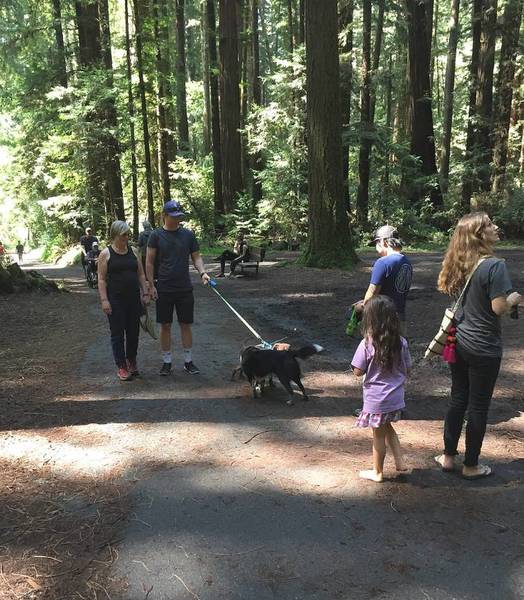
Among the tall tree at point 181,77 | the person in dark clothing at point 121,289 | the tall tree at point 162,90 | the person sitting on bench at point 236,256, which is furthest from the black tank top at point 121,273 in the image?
the tall tree at point 181,77

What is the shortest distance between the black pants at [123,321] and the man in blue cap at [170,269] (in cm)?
26

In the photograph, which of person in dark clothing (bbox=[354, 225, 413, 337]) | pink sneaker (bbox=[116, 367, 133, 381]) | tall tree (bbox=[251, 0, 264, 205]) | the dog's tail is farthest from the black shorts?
tall tree (bbox=[251, 0, 264, 205])

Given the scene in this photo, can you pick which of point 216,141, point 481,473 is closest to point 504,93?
point 216,141

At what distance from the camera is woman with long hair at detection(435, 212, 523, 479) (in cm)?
360

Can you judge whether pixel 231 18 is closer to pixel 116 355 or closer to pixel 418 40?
pixel 418 40

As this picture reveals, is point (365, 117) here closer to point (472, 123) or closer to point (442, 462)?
point (472, 123)

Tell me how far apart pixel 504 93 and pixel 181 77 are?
15323mm

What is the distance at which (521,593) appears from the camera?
2670 millimetres

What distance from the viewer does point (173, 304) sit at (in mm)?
6238

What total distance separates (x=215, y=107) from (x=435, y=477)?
2551cm

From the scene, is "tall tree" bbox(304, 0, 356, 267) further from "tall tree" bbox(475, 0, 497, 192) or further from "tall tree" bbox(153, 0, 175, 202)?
"tall tree" bbox(475, 0, 497, 192)

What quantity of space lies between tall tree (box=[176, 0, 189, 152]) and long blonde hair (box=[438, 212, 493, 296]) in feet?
81.8

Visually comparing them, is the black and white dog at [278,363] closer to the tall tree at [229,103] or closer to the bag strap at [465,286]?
the bag strap at [465,286]

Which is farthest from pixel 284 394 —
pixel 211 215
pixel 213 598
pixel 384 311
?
pixel 211 215
